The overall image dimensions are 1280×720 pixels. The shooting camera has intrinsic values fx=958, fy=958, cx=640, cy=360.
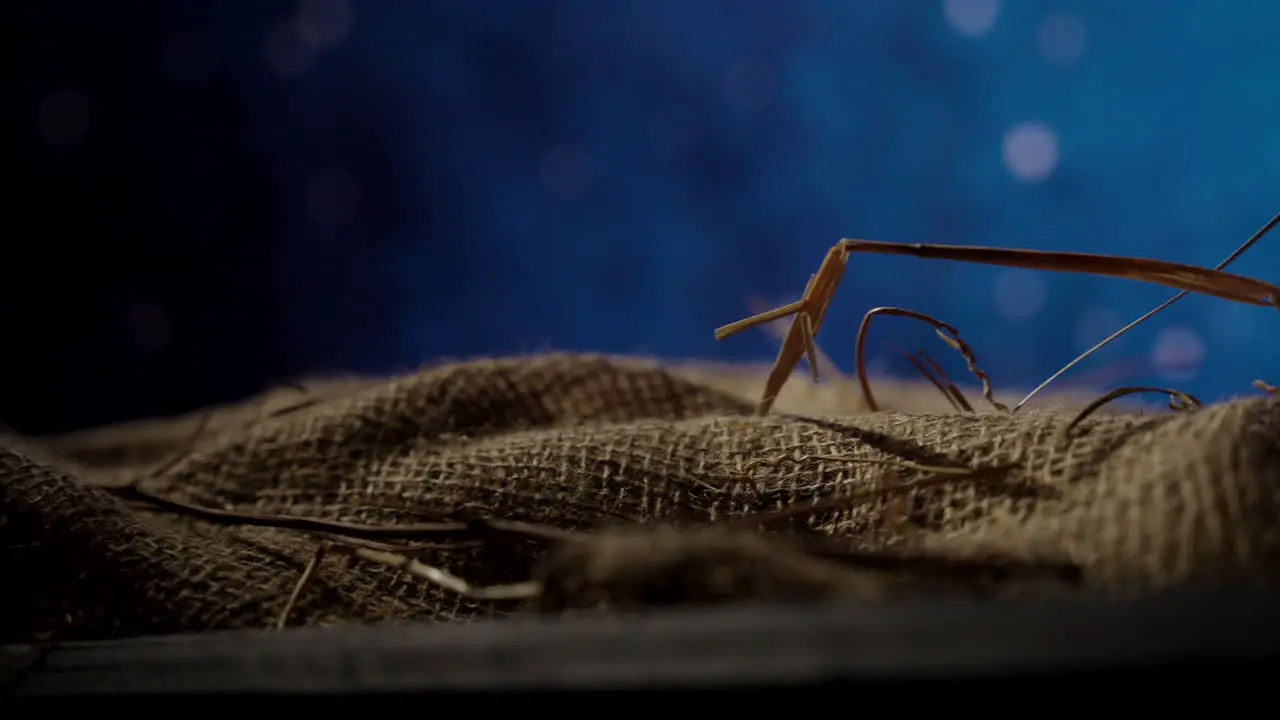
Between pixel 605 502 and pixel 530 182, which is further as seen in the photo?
pixel 530 182

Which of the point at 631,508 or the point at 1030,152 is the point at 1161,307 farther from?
the point at 1030,152

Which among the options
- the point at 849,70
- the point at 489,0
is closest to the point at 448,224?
the point at 489,0

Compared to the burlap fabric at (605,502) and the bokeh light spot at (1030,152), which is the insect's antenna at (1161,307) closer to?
the burlap fabric at (605,502)

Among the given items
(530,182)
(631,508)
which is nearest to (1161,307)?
(631,508)

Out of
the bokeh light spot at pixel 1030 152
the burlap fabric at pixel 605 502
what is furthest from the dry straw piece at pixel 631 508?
the bokeh light spot at pixel 1030 152

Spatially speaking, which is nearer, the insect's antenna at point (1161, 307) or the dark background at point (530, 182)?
the insect's antenna at point (1161, 307)

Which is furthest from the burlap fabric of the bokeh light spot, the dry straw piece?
the bokeh light spot

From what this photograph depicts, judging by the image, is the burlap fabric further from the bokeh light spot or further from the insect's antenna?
the bokeh light spot
